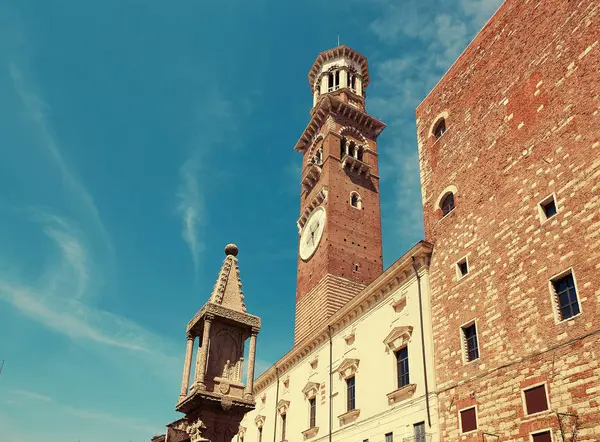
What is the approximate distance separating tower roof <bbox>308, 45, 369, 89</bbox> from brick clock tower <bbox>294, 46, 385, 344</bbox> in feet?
0.30

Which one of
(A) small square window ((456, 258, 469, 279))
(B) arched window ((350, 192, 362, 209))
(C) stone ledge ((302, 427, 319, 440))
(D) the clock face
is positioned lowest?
(C) stone ledge ((302, 427, 319, 440))

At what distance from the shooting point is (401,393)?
60.6ft

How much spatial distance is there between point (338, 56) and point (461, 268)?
34.1 m

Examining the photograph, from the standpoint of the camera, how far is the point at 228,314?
1098 centimetres

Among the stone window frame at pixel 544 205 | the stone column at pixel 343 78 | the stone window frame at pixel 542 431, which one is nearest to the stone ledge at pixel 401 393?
the stone window frame at pixel 542 431

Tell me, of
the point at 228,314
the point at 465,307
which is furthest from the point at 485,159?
the point at 228,314

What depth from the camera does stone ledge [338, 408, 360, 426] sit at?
21.2m

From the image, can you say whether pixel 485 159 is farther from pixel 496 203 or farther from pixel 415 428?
pixel 415 428

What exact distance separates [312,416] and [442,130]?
15.5 metres

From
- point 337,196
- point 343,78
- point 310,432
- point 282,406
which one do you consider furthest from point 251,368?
point 343,78

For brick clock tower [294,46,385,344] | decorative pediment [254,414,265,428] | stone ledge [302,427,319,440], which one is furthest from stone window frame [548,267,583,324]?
decorative pediment [254,414,265,428]

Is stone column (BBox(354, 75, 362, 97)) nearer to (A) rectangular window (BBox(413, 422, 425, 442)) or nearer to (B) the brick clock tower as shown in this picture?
(B) the brick clock tower

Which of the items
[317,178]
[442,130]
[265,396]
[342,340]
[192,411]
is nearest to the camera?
[192,411]

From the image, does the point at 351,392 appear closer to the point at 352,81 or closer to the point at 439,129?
the point at 439,129
